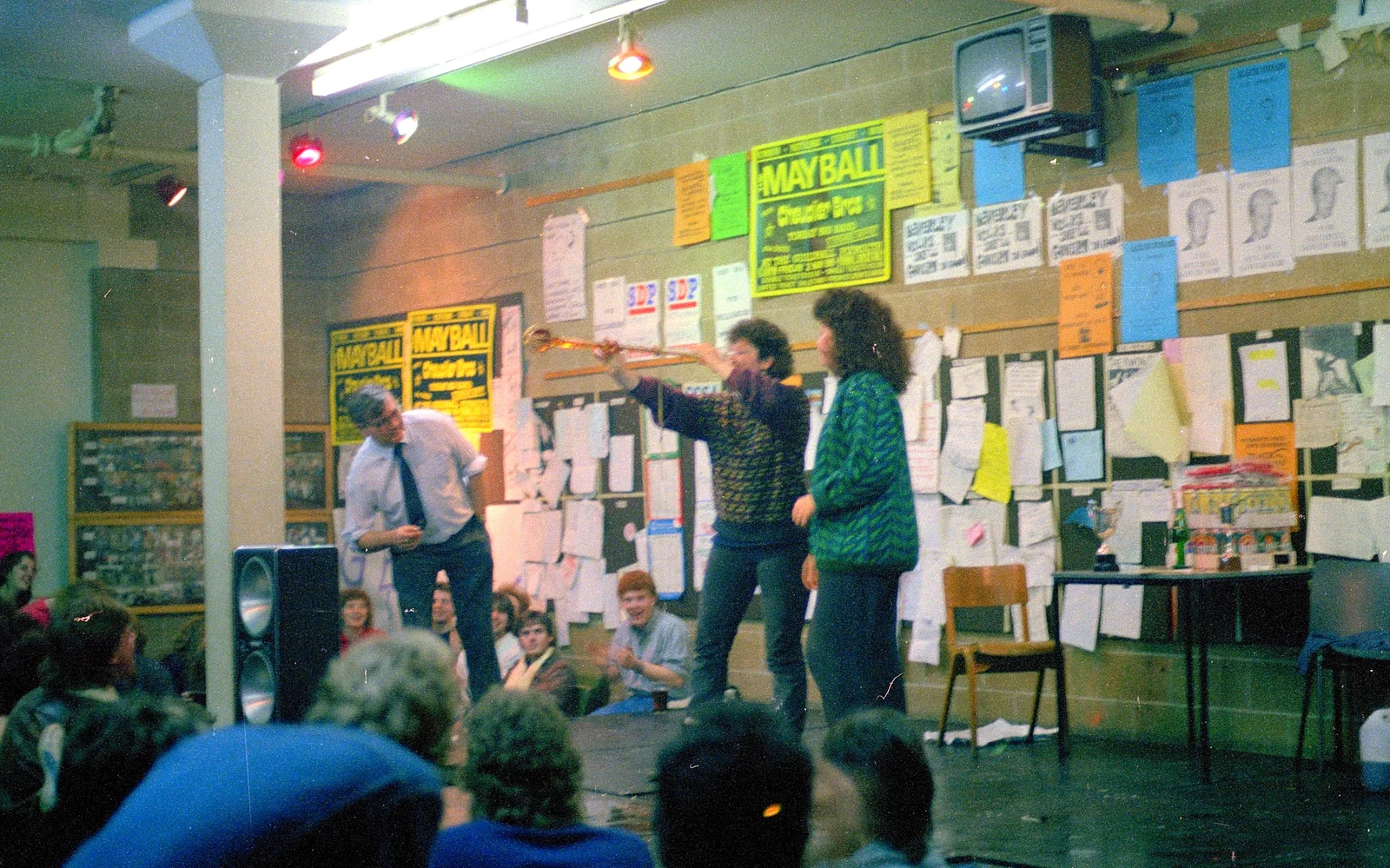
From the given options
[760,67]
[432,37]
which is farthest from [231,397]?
[760,67]

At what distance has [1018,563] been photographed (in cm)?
584

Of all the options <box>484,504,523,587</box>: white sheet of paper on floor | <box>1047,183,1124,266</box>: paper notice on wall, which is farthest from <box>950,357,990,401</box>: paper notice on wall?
<box>484,504,523,587</box>: white sheet of paper on floor

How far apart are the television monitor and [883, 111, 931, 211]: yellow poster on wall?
1.90 ft

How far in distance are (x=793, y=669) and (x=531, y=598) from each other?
3.97 meters

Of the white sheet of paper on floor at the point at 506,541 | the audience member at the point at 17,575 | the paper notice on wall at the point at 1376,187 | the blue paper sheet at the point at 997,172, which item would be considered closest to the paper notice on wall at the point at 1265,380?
the paper notice on wall at the point at 1376,187

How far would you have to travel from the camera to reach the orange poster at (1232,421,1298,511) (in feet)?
17.0

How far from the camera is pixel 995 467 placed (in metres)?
6.05

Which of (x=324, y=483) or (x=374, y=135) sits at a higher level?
(x=374, y=135)

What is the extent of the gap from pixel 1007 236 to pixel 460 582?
2614mm

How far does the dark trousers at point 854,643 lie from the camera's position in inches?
154

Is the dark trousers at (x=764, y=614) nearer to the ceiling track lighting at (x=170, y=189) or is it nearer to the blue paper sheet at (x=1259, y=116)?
the blue paper sheet at (x=1259, y=116)

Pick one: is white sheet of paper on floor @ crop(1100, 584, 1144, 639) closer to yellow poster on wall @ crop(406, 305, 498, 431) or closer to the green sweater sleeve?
the green sweater sleeve

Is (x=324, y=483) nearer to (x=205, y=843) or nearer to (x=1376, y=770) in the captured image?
(x=1376, y=770)

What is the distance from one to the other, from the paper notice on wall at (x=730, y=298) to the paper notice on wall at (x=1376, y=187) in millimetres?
2841
